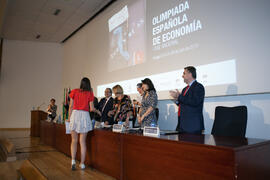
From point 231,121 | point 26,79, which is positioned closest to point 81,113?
point 231,121

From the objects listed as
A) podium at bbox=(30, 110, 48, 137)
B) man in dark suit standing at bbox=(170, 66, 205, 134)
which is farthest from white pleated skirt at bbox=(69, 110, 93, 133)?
podium at bbox=(30, 110, 48, 137)

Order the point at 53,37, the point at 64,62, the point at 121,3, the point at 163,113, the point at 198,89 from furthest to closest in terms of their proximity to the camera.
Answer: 1. the point at 64,62
2. the point at 53,37
3. the point at 121,3
4. the point at 163,113
5. the point at 198,89

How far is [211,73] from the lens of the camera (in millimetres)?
3236

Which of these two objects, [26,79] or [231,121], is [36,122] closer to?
[26,79]

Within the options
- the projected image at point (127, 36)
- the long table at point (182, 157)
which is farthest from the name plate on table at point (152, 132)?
the projected image at point (127, 36)

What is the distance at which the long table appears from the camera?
4.44 feet

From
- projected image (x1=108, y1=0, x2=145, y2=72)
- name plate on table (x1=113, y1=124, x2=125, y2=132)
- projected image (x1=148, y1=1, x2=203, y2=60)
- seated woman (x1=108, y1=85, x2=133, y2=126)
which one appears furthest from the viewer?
projected image (x1=108, y1=0, x2=145, y2=72)

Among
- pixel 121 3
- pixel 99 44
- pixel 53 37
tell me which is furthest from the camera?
pixel 53 37

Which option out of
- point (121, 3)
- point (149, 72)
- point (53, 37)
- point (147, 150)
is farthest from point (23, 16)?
point (147, 150)

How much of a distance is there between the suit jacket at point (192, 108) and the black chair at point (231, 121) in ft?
0.61

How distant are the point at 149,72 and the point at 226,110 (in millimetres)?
2255

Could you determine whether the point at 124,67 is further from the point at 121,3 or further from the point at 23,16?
the point at 23,16

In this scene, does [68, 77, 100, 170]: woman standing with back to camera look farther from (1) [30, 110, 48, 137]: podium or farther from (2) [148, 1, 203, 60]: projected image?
(1) [30, 110, 48, 137]: podium

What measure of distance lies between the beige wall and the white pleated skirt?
23.8ft
